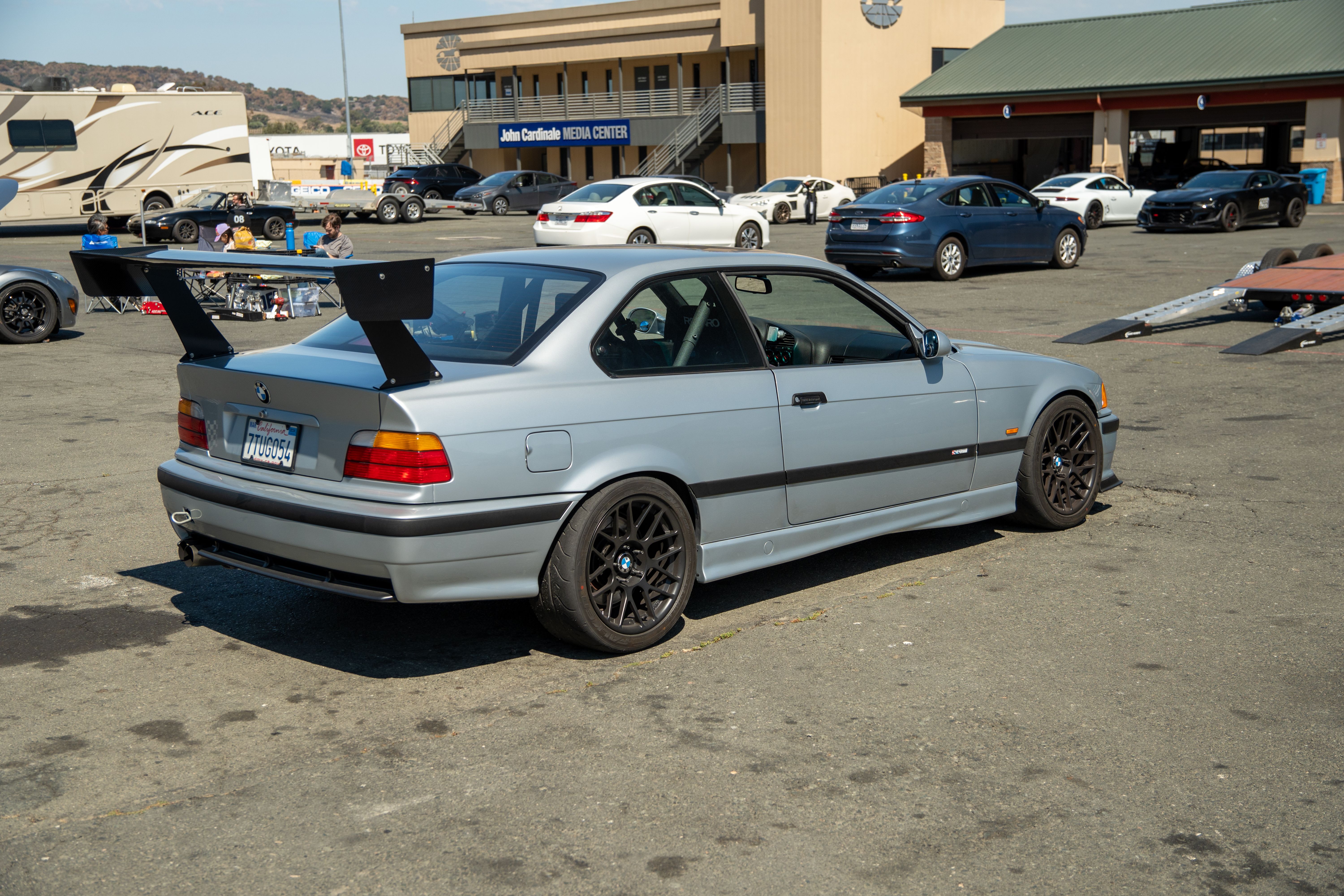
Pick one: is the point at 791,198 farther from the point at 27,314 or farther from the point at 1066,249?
the point at 27,314

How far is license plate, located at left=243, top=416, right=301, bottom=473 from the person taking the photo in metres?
4.68

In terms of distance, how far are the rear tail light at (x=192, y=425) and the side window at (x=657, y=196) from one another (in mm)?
19230

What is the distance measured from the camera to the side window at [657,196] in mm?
24000

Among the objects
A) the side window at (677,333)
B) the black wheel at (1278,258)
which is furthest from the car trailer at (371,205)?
the side window at (677,333)

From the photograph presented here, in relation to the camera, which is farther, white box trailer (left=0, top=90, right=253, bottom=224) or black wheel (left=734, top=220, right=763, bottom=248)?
white box trailer (left=0, top=90, right=253, bottom=224)

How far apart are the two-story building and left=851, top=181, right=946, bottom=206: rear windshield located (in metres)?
29.6

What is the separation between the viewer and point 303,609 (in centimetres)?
558

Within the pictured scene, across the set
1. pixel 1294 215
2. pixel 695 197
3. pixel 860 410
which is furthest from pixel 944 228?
pixel 1294 215

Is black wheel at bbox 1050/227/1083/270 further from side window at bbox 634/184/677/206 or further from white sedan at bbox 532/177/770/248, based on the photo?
side window at bbox 634/184/677/206

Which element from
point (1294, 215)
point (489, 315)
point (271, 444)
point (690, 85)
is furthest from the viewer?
point (690, 85)

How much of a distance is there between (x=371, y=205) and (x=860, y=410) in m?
36.1

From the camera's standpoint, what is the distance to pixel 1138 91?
43.6m

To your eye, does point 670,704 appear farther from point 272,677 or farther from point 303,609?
point 303,609

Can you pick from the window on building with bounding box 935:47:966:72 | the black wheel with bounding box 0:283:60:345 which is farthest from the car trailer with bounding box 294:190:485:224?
the black wheel with bounding box 0:283:60:345
